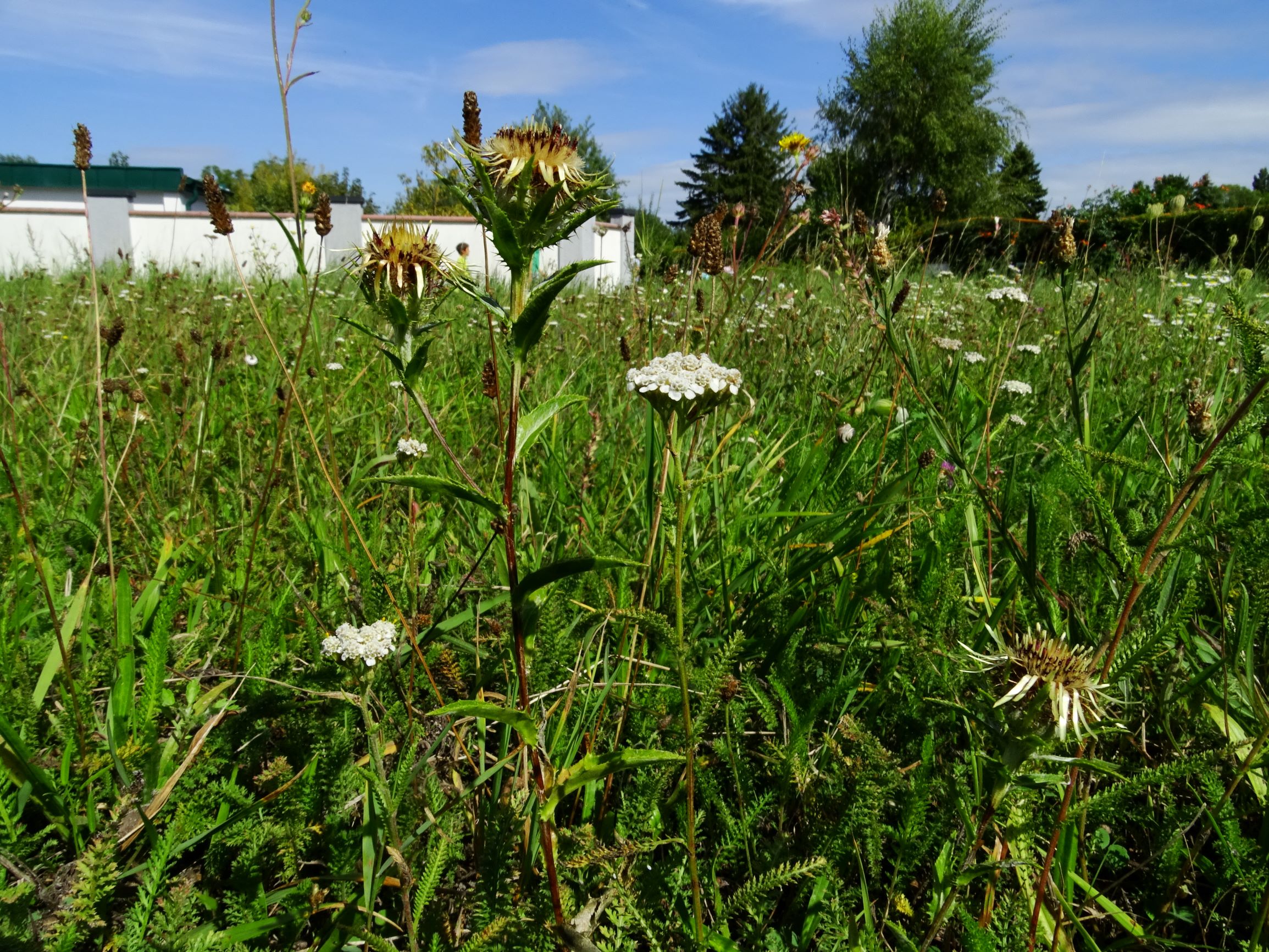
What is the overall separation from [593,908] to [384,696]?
54cm

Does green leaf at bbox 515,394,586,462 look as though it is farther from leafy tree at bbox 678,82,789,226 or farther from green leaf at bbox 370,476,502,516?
leafy tree at bbox 678,82,789,226

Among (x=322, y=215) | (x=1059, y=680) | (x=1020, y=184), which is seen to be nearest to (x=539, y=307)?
(x=1059, y=680)

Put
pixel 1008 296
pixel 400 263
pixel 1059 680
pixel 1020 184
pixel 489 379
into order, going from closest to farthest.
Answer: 1. pixel 1059 680
2. pixel 400 263
3. pixel 489 379
4. pixel 1008 296
5. pixel 1020 184

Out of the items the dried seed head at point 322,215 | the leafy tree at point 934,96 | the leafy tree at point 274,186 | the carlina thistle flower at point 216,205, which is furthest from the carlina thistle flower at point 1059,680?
the leafy tree at point 934,96

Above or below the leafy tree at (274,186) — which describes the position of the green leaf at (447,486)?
below

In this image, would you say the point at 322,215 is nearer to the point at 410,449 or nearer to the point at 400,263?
the point at 400,263

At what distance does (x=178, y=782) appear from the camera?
1192 millimetres

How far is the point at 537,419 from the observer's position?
3.48 feet

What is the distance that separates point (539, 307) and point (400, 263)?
1.98 ft

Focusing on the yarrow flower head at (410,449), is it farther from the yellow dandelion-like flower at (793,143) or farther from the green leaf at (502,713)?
the yellow dandelion-like flower at (793,143)

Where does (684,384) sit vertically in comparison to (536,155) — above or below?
below

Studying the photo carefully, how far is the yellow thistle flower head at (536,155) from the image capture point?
1.07 meters

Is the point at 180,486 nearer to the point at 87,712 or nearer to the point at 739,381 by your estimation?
the point at 87,712

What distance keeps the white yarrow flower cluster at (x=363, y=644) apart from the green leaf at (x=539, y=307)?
45 cm
